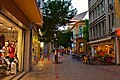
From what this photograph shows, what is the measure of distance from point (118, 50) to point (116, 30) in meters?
2.56

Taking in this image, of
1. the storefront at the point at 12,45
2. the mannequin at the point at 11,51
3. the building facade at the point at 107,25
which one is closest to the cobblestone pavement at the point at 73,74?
the storefront at the point at 12,45

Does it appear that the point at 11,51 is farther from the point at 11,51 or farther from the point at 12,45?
the point at 12,45

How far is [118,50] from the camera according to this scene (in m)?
26.1

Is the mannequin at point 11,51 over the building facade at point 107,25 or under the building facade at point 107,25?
under

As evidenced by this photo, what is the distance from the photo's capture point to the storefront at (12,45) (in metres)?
14.1

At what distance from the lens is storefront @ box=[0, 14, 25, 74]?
14.1 metres

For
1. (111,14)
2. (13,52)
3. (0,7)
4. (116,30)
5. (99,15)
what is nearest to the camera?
(0,7)

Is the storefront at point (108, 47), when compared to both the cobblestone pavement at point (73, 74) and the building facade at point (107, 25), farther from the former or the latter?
the cobblestone pavement at point (73, 74)

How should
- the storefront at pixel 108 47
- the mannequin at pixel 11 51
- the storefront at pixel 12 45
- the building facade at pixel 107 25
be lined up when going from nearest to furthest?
1. the storefront at pixel 12 45
2. the mannequin at pixel 11 51
3. the building facade at pixel 107 25
4. the storefront at pixel 108 47

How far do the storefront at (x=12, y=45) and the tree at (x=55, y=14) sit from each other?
43.3 ft

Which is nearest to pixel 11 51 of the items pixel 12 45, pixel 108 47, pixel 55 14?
pixel 12 45

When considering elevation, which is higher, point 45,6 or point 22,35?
point 45,6

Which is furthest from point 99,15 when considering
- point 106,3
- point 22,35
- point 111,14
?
point 22,35

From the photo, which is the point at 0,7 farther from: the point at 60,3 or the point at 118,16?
the point at 60,3
